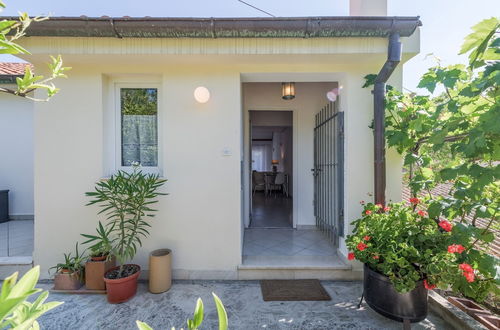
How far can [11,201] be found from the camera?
5082 millimetres

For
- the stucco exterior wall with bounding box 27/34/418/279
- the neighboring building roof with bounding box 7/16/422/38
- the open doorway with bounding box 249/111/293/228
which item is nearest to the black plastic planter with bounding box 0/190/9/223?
the stucco exterior wall with bounding box 27/34/418/279

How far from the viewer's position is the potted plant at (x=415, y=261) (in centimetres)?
201

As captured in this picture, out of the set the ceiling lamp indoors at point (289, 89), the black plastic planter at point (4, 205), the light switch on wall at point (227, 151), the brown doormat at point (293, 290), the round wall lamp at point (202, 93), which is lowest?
the brown doormat at point (293, 290)

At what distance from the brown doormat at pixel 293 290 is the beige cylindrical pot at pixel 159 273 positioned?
47.6 inches

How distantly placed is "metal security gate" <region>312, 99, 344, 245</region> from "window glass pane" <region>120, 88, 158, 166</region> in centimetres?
271

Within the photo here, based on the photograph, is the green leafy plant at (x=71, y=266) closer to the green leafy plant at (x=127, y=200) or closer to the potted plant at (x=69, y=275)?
the potted plant at (x=69, y=275)

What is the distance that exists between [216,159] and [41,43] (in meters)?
2.47

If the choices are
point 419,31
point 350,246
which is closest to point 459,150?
point 350,246

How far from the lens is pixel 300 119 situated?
4.96 meters

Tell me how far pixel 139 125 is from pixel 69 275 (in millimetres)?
2100

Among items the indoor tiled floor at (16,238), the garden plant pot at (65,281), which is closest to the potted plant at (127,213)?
the garden plant pot at (65,281)

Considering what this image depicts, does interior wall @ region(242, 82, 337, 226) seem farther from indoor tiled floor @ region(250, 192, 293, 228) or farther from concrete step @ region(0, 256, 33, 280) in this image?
concrete step @ region(0, 256, 33, 280)

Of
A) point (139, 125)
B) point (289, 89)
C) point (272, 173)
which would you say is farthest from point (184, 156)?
point (272, 173)

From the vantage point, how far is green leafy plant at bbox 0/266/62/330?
633mm
